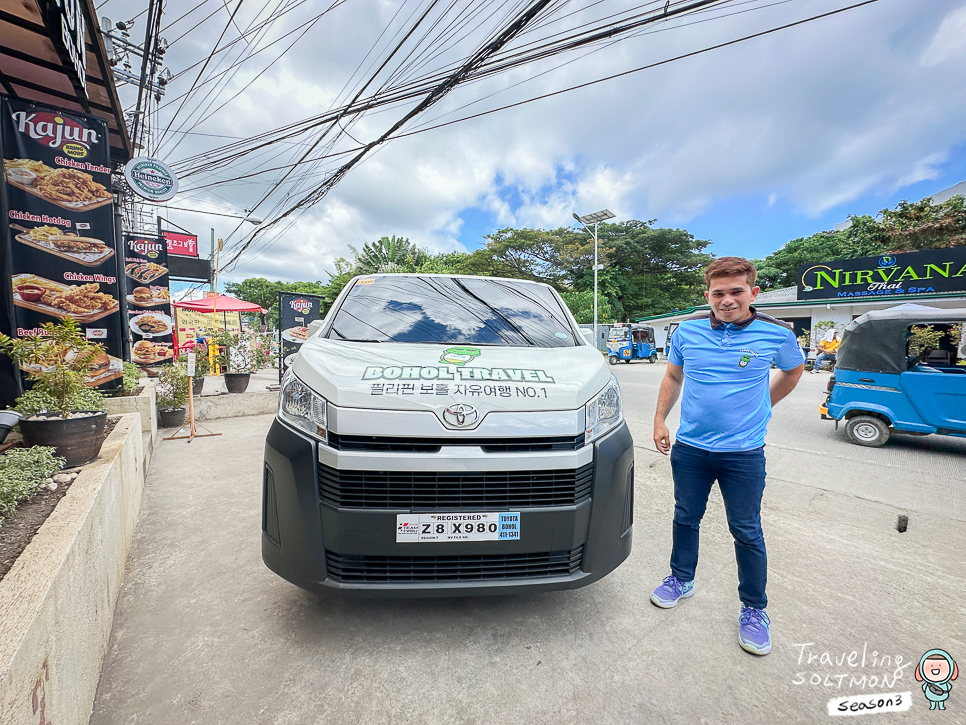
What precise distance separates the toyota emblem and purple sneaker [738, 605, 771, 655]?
1.52 metres

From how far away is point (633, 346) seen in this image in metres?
23.9

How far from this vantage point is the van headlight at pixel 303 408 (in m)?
1.75

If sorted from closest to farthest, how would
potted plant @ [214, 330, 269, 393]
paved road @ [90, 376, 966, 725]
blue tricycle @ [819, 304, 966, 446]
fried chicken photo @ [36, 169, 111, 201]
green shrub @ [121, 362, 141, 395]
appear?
paved road @ [90, 376, 966, 725] < fried chicken photo @ [36, 169, 111, 201] < blue tricycle @ [819, 304, 966, 446] < green shrub @ [121, 362, 141, 395] < potted plant @ [214, 330, 269, 393]

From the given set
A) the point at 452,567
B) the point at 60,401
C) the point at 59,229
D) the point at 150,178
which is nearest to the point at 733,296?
the point at 452,567

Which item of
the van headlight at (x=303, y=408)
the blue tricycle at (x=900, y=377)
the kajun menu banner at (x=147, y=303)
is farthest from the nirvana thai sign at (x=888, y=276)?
the kajun menu banner at (x=147, y=303)

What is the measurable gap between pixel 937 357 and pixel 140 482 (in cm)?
919

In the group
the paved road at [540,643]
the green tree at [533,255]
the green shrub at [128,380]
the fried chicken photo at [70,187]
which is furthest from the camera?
the green tree at [533,255]

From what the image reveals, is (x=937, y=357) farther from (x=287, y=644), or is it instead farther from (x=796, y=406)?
(x=287, y=644)

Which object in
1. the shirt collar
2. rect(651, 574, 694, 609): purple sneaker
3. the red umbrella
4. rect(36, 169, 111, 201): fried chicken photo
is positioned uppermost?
rect(36, 169, 111, 201): fried chicken photo

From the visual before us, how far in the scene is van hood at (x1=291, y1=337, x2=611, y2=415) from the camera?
68.4 inches

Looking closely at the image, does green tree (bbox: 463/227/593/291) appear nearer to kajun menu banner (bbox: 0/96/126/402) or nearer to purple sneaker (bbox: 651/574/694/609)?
kajun menu banner (bbox: 0/96/126/402)

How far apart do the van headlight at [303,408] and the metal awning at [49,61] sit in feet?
13.6

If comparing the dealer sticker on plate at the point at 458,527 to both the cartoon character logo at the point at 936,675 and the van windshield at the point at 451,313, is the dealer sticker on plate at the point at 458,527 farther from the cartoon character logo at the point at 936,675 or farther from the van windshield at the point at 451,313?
the cartoon character logo at the point at 936,675

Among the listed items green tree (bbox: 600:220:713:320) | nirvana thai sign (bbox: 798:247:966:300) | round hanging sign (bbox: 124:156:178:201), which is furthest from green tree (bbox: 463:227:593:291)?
round hanging sign (bbox: 124:156:178:201)
